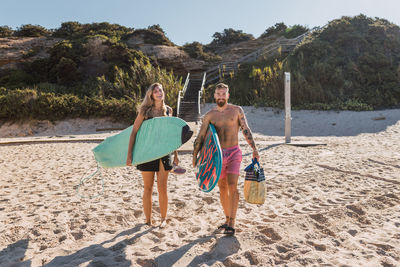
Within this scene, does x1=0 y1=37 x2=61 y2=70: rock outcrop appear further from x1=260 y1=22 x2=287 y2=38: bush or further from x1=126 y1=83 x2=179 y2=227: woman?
x1=260 y1=22 x2=287 y2=38: bush

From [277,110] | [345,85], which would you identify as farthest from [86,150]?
[345,85]

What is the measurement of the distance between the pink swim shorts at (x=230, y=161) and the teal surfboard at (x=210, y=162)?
0.14 m

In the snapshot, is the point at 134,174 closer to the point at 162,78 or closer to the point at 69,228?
the point at 69,228

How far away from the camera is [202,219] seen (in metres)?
3.07

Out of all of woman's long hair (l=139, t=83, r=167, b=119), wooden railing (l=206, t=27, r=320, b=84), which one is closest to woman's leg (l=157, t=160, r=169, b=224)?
woman's long hair (l=139, t=83, r=167, b=119)

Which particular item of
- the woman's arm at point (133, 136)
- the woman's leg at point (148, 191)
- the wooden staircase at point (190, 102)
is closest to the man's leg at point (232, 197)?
the woman's leg at point (148, 191)

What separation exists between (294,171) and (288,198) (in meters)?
1.58

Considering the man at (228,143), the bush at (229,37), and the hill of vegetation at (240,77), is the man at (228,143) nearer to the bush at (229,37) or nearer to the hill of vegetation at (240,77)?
the hill of vegetation at (240,77)

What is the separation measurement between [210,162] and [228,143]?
0.27 m

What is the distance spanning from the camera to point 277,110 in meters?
13.9

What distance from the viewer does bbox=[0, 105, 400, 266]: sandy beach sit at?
2.17 metres

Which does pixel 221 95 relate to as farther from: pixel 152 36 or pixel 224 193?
pixel 152 36

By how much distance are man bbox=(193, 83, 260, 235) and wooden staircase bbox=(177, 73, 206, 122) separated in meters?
9.98

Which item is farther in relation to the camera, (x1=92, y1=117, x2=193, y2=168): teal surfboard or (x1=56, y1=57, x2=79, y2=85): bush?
(x1=56, y1=57, x2=79, y2=85): bush
